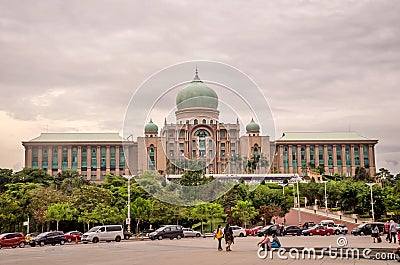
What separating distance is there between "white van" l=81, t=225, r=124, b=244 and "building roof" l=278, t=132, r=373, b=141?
8538 centimetres

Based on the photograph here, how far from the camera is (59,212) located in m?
45.5

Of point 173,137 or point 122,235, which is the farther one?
point 173,137

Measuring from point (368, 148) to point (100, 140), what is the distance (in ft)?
196

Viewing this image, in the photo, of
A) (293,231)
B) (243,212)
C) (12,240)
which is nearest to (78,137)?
(243,212)

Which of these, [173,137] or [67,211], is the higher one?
[173,137]

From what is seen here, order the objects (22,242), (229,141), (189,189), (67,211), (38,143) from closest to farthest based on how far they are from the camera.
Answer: (22,242)
(67,211)
(189,189)
(229,141)
(38,143)

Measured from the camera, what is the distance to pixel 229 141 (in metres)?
99.4

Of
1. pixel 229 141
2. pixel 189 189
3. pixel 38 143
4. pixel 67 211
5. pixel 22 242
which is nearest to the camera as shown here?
pixel 22 242

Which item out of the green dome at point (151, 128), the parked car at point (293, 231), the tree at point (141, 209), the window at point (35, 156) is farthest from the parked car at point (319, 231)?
the window at point (35, 156)

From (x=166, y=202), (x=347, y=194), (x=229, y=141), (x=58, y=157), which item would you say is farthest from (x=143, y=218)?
(x=58, y=157)

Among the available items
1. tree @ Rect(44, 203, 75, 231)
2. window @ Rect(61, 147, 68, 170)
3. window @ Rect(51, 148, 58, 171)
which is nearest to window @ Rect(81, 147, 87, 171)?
window @ Rect(61, 147, 68, 170)

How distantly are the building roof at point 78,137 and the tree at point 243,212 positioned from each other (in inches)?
2657

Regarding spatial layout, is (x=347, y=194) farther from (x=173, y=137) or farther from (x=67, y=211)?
(x=173, y=137)

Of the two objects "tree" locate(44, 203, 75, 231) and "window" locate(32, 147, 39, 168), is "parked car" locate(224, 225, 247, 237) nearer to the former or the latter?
"tree" locate(44, 203, 75, 231)
